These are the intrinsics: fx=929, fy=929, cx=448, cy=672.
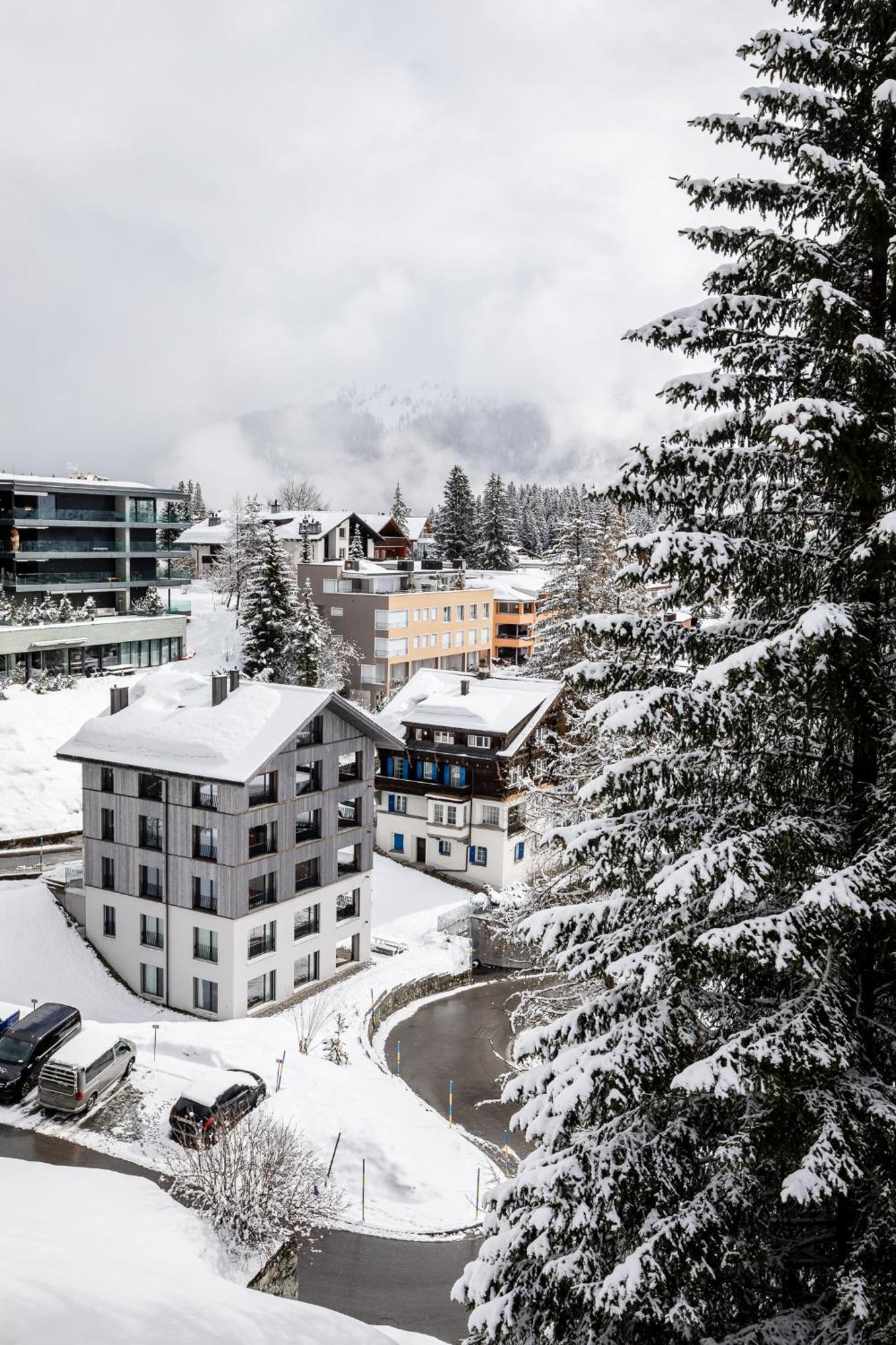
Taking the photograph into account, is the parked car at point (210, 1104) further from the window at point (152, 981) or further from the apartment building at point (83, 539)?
the apartment building at point (83, 539)

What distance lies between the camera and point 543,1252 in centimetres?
914

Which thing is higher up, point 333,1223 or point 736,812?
point 736,812

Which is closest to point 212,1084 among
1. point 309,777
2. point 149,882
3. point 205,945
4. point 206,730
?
point 205,945

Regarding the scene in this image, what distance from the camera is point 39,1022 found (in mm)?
26578

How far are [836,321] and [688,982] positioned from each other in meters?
6.50

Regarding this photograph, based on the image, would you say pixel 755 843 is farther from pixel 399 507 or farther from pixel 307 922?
pixel 399 507

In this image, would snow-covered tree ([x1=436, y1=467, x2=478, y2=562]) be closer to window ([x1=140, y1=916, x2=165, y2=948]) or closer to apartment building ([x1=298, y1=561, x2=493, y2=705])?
apartment building ([x1=298, y1=561, x2=493, y2=705])

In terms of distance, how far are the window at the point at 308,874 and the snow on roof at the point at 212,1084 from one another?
12119 millimetres

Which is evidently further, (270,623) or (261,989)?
(270,623)

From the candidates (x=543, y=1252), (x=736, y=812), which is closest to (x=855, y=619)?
(x=736, y=812)

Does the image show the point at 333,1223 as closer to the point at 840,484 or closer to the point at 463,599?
the point at 840,484

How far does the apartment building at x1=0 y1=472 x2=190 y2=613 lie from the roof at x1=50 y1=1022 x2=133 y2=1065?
170 feet

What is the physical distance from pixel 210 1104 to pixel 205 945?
1184 cm

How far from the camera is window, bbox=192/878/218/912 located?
3447 centimetres
